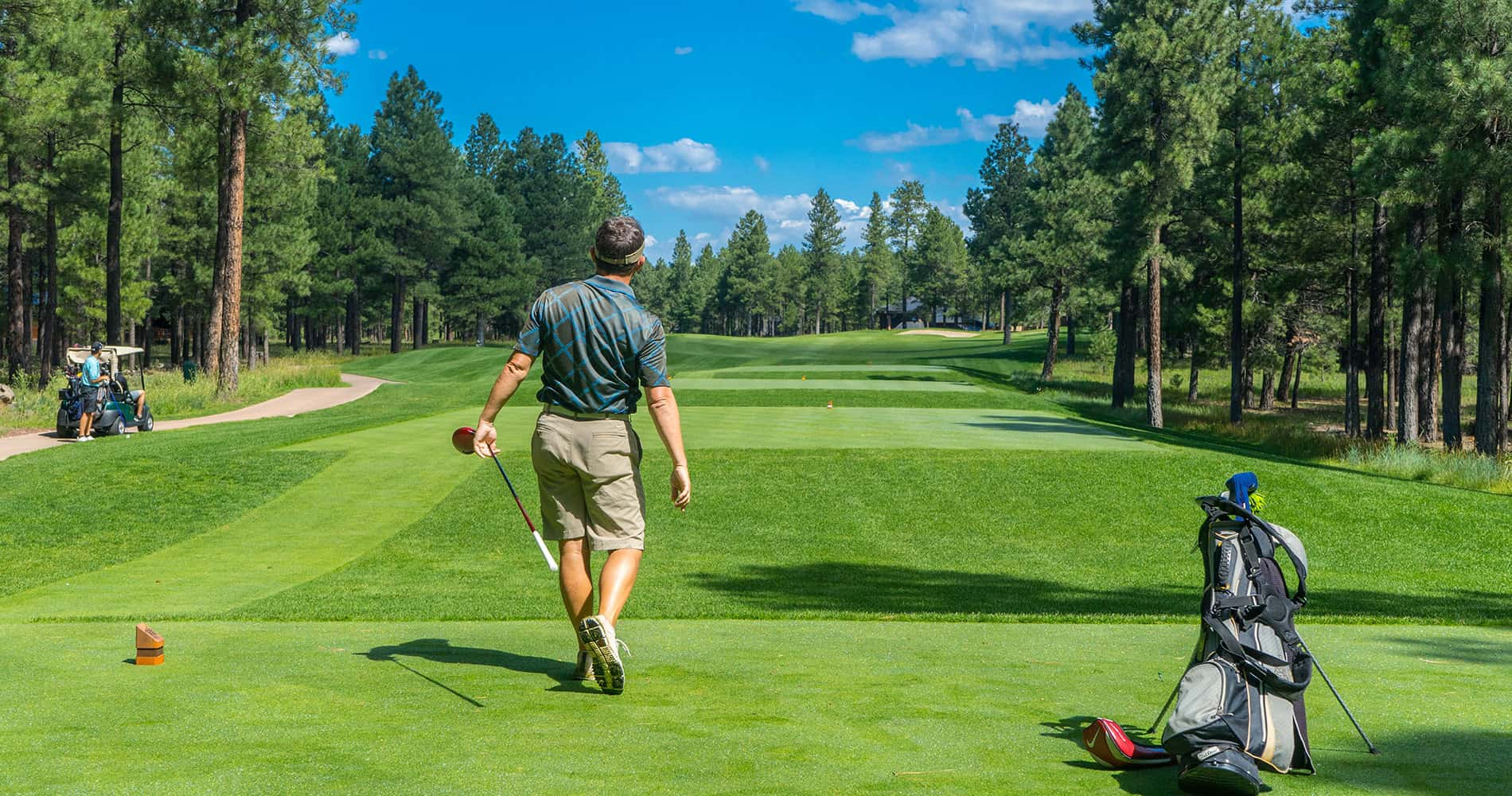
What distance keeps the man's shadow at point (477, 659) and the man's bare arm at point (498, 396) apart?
4.15 ft

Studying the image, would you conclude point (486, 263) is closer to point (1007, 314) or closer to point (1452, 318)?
point (1007, 314)

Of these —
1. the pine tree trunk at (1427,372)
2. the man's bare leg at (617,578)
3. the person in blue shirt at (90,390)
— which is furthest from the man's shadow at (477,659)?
the pine tree trunk at (1427,372)

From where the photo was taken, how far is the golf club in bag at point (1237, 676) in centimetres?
441

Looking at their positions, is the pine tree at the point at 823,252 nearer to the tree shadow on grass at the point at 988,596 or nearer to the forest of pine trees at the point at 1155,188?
the forest of pine trees at the point at 1155,188

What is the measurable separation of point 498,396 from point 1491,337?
27185 mm

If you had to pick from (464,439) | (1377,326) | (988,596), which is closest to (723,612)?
Answer: (988,596)

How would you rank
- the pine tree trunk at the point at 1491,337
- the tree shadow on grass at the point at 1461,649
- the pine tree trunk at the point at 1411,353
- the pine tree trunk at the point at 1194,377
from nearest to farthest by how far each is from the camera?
the tree shadow on grass at the point at 1461,649, the pine tree trunk at the point at 1491,337, the pine tree trunk at the point at 1411,353, the pine tree trunk at the point at 1194,377

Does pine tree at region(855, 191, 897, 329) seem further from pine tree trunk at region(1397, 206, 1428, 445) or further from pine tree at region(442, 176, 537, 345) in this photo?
pine tree trunk at region(1397, 206, 1428, 445)

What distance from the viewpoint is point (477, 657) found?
675 cm

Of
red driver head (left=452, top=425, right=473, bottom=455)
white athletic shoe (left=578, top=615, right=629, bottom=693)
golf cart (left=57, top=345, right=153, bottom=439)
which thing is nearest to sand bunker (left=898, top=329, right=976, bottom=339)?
golf cart (left=57, top=345, right=153, bottom=439)

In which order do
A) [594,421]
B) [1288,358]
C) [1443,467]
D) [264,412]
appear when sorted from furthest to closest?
[1288,358], [264,412], [1443,467], [594,421]

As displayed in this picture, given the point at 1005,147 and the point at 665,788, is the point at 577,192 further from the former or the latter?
the point at 665,788

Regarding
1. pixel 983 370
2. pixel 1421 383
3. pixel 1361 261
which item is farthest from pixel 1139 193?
pixel 983 370

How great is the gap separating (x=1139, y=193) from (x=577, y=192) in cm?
6687
